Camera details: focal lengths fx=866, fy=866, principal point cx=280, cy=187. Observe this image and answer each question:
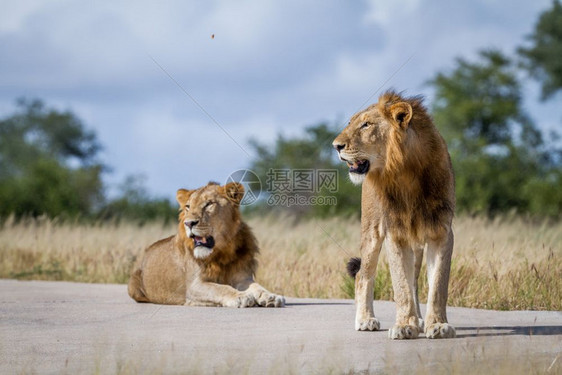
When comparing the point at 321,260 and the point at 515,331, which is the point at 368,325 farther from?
the point at 321,260

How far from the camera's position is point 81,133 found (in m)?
52.3

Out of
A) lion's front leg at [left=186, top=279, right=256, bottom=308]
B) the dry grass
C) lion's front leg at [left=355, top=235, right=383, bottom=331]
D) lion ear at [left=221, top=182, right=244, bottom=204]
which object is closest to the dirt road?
lion's front leg at [left=355, top=235, right=383, bottom=331]

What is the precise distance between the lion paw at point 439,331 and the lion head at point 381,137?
1146 mm

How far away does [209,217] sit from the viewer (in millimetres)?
8992

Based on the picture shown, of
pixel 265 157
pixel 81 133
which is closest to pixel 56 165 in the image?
pixel 265 157

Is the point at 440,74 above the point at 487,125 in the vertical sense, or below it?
above

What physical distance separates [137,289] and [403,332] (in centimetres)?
442

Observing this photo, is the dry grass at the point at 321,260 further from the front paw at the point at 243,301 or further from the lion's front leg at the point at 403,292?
the lion's front leg at the point at 403,292

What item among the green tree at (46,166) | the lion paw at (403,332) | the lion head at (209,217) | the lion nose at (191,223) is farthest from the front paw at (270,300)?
the green tree at (46,166)

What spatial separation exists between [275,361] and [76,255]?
31.9 ft

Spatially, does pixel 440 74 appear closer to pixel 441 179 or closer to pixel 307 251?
pixel 307 251

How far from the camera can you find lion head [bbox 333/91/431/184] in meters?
6.21

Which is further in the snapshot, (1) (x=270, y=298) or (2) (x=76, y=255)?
(2) (x=76, y=255)

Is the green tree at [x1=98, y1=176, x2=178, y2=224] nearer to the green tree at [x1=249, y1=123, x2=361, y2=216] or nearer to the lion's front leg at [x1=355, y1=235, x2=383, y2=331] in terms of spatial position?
the green tree at [x1=249, y1=123, x2=361, y2=216]
